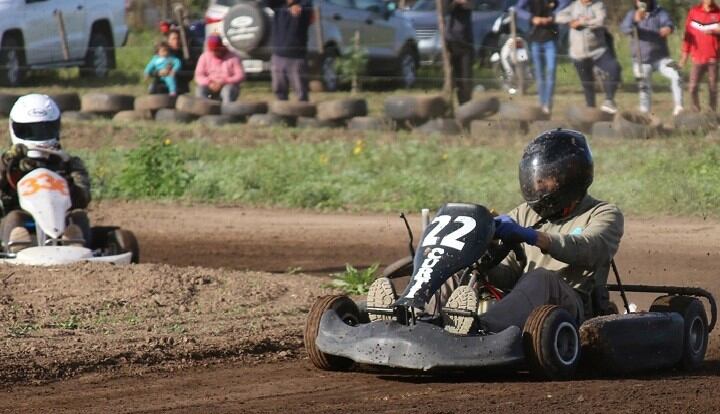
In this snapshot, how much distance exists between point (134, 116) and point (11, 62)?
2075mm

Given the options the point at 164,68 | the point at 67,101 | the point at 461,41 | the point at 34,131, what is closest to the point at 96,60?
the point at 67,101

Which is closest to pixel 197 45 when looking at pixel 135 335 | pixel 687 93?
pixel 687 93

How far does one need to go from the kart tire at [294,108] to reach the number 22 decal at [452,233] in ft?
37.0

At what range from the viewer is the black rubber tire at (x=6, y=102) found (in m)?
18.4

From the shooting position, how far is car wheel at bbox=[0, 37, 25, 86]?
63.1ft

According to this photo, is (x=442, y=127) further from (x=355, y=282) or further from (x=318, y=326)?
(x=318, y=326)

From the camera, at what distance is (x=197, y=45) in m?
19.1

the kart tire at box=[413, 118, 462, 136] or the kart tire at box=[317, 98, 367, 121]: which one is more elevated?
the kart tire at box=[317, 98, 367, 121]

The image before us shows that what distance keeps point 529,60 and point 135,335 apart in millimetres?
8848

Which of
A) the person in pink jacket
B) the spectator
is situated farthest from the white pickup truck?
the person in pink jacket

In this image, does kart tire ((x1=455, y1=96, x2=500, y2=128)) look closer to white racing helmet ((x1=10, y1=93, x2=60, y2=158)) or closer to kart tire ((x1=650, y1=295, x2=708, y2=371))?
white racing helmet ((x1=10, y1=93, x2=60, y2=158))

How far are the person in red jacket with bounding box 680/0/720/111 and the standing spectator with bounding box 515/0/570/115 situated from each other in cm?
135

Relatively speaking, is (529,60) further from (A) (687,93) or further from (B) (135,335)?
(B) (135,335)

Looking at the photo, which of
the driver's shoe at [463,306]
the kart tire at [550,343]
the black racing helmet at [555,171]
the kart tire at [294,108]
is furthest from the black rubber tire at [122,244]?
the kart tire at [294,108]
